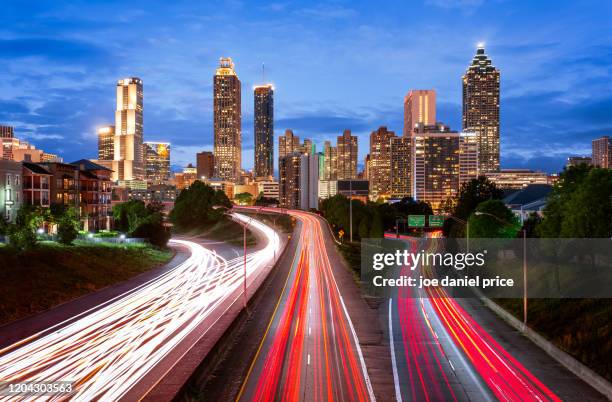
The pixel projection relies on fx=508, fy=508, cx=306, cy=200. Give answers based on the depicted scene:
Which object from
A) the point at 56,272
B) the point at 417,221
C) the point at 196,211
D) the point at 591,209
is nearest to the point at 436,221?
the point at 417,221

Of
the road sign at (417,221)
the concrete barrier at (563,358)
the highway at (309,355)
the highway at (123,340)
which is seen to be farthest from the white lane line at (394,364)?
the road sign at (417,221)

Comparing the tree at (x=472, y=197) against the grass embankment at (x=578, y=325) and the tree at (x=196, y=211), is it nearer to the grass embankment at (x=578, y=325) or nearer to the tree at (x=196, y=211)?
the tree at (x=196, y=211)

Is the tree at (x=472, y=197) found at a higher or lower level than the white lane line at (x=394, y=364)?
higher

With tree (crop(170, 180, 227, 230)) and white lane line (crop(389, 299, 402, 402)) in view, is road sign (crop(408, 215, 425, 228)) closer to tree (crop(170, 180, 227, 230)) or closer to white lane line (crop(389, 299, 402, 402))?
white lane line (crop(389, 299, 402, 402))

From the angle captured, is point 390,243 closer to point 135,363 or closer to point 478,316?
point 478,316

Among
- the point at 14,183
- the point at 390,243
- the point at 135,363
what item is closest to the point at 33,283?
the point at 135,363

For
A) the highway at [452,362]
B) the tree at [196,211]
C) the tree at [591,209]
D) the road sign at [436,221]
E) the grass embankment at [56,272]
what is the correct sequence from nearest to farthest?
the highway at [452,362]
the grass embankment at [56,272]
the tree at [591,209]
the road sign at [436,221]
the tree at [196,211]
